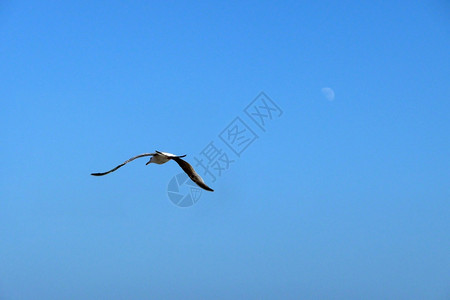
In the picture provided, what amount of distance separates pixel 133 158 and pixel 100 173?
1.03 meters

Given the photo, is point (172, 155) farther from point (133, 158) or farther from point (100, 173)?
point (100, 173)

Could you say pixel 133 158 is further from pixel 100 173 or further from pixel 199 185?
pixel 199 185

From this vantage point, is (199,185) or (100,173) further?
(199,185)

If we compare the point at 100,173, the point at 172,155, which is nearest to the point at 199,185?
the point at 172,155

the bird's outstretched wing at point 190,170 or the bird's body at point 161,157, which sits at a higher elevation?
the bird's body at point 161,157

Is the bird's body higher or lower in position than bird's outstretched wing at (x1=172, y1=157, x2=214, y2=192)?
A: higher

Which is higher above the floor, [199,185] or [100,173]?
[100,173]

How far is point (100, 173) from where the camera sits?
13492 millimetres

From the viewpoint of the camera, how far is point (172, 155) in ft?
48.1

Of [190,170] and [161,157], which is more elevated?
[161,157]

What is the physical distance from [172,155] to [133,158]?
1269 mm

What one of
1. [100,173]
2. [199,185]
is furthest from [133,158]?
[199,185]

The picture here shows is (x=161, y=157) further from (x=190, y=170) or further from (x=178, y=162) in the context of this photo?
(x=190, y=170)

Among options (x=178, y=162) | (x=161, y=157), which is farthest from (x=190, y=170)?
(x=161, y=157)
